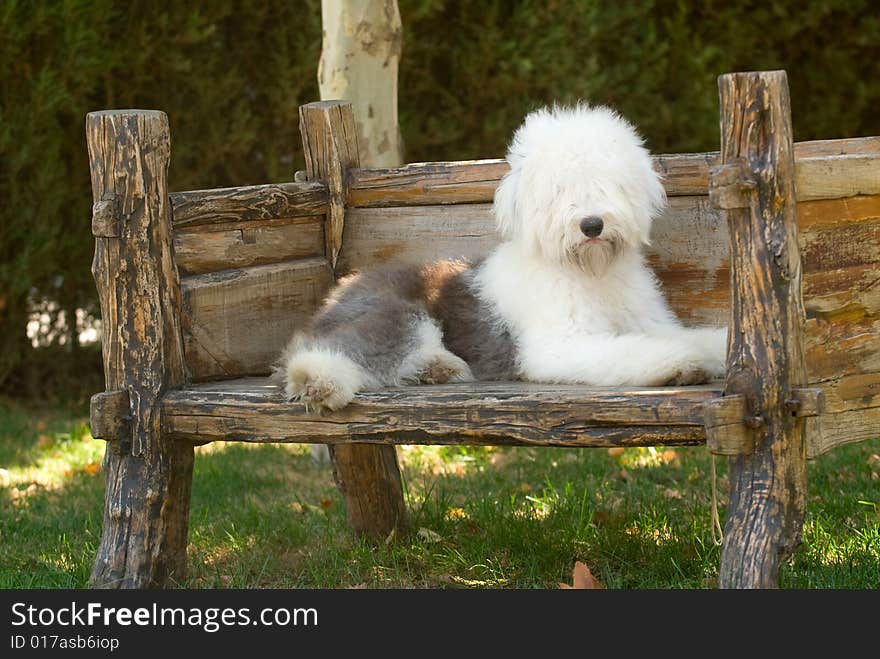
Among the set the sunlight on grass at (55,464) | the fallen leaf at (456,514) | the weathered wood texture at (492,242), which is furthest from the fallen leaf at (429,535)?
the sunlight on grass at (55,464)

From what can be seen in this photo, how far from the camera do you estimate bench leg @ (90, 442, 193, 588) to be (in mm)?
3883

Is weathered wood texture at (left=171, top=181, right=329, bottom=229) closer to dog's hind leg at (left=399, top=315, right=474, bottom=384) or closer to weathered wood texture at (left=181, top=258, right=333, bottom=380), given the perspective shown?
weathered wood texture at (left=181, top=258, right=333, bottom=380)

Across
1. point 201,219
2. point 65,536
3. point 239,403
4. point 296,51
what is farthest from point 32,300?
point 239,403

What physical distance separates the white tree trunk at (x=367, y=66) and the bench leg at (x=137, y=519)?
2.25 metres

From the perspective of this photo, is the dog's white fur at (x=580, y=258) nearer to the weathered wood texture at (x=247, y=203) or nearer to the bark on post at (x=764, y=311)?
the bark on post at (x=764, y=311)

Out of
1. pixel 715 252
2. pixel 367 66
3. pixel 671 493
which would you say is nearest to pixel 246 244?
pixel 715 252

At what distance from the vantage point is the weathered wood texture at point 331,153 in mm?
4594

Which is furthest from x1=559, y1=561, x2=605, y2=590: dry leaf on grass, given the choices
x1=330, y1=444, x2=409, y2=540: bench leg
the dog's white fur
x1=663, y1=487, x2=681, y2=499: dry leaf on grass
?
x1=663, y1=487, x2=681, y2=499: dry leaf on grass

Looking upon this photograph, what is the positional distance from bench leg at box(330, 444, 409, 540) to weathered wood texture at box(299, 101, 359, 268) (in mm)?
717

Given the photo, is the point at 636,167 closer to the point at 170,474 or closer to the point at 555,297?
the point at 555,297

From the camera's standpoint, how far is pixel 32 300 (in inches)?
298

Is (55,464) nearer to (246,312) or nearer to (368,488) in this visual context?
(368,488)

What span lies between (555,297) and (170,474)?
135 cm

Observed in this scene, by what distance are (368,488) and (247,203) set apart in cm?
117
